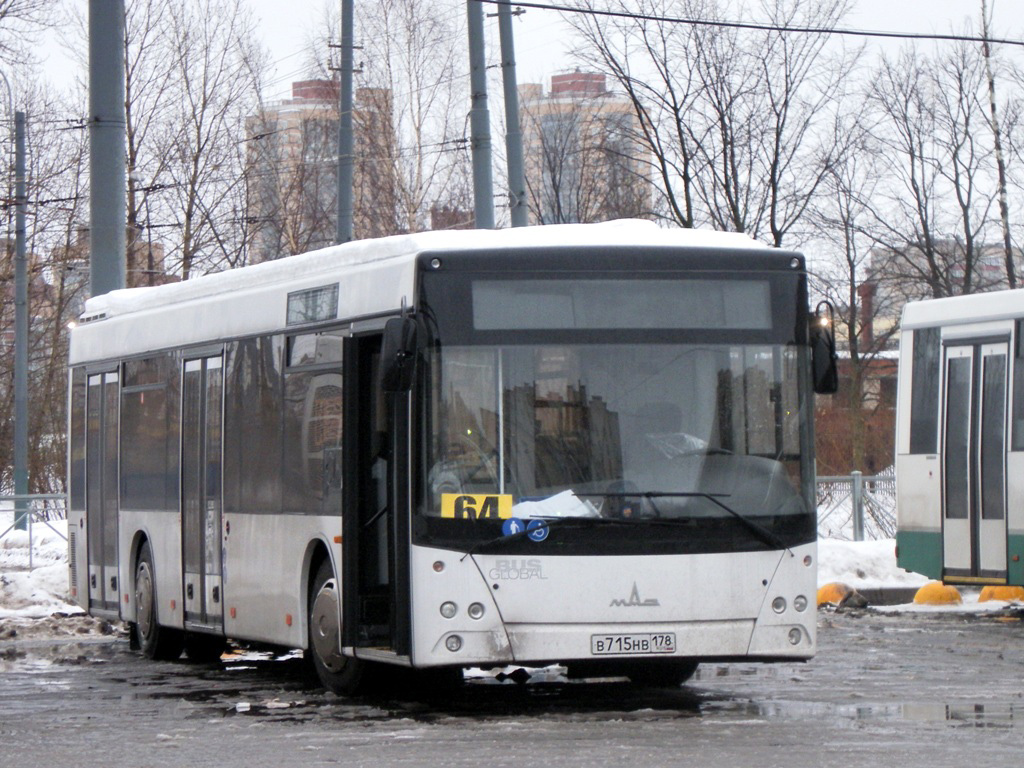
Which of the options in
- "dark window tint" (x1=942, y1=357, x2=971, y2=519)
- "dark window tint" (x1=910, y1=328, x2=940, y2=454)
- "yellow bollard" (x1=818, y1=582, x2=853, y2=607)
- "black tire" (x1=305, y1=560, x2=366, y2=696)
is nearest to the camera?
"black tire" (x1=305, y1=560, x2=366, y2=696)

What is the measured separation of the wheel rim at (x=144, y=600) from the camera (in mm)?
15227

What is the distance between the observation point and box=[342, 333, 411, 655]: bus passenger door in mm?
11039

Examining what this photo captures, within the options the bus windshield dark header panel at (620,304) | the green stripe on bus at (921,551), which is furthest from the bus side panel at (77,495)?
the green stripe on bus at (921,551)

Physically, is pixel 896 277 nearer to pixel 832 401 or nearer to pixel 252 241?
pixel 832 401

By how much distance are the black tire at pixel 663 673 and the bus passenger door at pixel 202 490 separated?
314 cm

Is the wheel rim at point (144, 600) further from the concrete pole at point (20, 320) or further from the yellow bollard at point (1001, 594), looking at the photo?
the concrete pole at point (20, 320)

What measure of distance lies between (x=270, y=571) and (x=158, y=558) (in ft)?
8.84

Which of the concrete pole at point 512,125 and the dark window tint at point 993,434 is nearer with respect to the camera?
the dark window tint at point 993,434

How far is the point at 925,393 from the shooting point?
63.2 ft

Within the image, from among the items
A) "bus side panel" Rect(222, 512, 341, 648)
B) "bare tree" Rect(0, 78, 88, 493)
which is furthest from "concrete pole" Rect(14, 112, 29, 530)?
"bus side panel" Rect(222, 512, 341, 648)

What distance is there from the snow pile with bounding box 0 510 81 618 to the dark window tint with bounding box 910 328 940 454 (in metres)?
8.78

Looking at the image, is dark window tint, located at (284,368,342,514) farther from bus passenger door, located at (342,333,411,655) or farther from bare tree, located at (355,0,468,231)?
bare tree, located at (355,0,468,231)

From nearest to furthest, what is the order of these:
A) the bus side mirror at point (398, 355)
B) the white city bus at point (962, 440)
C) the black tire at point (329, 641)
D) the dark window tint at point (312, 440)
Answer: the bus side mirror at point (398, 355) < the black tire at point (329, 641) < the dark window tint at point (312, 440) < the white city bus at point (962, 440)

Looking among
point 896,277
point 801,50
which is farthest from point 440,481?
point 896,277
